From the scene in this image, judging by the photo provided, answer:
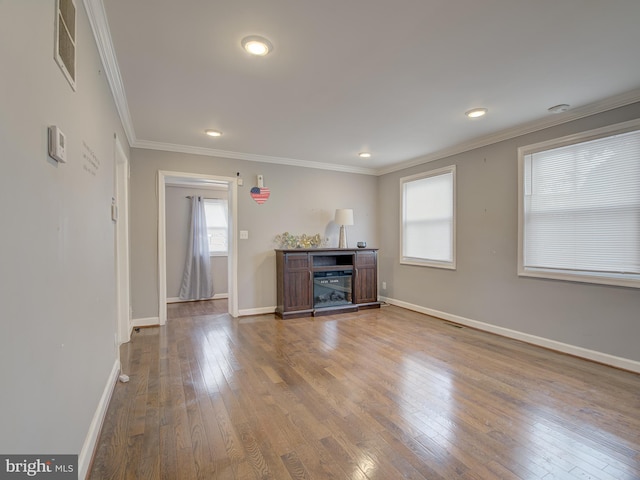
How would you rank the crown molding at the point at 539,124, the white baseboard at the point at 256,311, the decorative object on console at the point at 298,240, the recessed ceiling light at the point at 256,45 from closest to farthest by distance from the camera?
the recessed ceiling light at the point at 256,45
the crown molding at the point at 539,124
the white baseboard at the point at 256,311
the decorative object on console at the point at 298,240

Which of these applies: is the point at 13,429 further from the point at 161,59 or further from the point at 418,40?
the point at 418,40

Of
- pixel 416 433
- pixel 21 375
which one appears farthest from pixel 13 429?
pixel 416 433

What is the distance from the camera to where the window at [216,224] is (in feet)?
20.8

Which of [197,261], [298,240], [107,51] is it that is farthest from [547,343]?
[197,261]

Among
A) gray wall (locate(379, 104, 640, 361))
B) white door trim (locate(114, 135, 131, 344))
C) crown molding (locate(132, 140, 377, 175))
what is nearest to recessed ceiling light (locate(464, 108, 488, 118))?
gray wall (locate(379, 104, 640, 361))

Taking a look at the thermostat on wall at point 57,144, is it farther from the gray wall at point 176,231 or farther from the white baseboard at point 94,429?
the gray wall at point 176,231

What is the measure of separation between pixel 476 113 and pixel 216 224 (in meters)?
5.01

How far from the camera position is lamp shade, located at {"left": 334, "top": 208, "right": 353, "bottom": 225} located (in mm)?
5234

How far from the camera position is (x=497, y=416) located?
82.7 inches

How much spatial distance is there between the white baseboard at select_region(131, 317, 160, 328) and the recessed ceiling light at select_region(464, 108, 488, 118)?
4.59 metres

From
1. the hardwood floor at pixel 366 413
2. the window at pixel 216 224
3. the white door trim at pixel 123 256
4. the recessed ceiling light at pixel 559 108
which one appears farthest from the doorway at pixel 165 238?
the recessed ceiling light at pixel 559 108

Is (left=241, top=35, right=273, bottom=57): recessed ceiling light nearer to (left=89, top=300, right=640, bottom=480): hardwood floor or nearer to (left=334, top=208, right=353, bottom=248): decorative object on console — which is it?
(left=89, top=300, right=640, bottom=480): hardwood floor

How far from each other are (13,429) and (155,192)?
385 cm

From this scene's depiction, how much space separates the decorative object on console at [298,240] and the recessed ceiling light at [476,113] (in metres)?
2.93
